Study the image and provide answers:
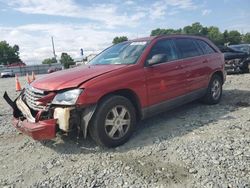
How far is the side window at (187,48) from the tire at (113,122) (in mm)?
1948

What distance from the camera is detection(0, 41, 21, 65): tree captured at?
78.0 metres

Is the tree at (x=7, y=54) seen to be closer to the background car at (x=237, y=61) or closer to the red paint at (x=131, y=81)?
the background car at (x=237, y=61)

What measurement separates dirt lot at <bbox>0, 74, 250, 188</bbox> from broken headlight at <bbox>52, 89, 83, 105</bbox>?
0.84 meters

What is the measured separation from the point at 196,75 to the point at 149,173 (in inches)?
122

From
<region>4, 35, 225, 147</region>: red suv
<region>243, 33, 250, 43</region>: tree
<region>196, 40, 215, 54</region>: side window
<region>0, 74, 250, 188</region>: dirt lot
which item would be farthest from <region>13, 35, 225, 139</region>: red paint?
<region>243, 33, 250, 43</region>: tree

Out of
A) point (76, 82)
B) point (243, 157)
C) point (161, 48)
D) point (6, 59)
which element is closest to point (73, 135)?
point (76, 82)

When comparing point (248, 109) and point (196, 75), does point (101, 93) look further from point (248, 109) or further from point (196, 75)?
point (248, 109)

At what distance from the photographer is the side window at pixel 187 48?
19.3 feet

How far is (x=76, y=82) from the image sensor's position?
4.16 m

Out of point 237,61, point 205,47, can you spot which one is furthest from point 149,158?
point 237,61

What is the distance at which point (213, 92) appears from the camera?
6754mm

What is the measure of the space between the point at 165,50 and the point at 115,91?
63.0 inches

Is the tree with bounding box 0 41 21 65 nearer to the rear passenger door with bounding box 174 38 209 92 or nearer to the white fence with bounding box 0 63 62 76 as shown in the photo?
the white fence with bounding box 0 63 62 76

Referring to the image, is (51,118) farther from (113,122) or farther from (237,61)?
(237,61)
